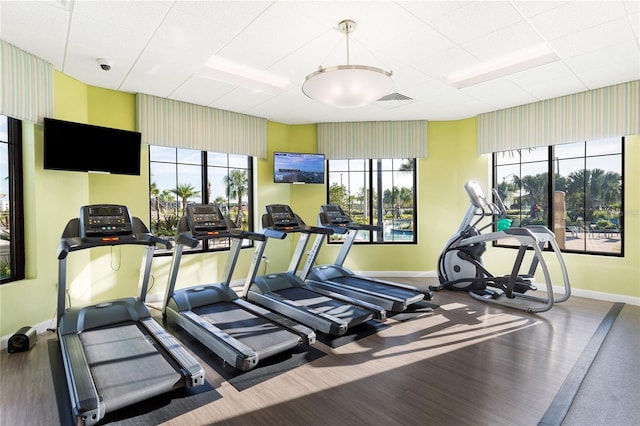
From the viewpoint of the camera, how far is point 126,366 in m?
2.65

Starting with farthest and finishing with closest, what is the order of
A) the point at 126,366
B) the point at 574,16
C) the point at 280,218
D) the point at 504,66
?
the point at 280,218 < the point at 504,66 < the point at 574,16 < the point at 126,366

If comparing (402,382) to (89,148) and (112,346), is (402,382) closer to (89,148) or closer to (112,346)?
(112,346)

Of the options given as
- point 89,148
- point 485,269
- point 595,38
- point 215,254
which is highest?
point 595,38

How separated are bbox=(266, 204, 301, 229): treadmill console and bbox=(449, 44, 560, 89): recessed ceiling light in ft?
9.63

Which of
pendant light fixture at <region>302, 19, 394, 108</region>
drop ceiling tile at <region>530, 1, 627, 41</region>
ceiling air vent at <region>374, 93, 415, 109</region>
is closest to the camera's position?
pendant light fixture at <region>302, 19, 394, 108</region>

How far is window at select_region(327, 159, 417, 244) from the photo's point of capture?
692 centimetres

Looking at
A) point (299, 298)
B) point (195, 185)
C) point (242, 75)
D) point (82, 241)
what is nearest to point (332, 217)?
point (299, 298)

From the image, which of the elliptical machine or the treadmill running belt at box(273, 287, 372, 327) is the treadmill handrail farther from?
the elliptical machine

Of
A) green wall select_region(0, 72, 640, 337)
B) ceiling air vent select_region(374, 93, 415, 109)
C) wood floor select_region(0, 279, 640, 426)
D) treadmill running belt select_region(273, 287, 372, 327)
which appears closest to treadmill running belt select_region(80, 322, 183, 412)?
wood floor select_region(0, 279, 640, 426)

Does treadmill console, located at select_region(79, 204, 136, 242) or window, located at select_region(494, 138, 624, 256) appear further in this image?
window, located at select_region(494, 138, 624, 256)

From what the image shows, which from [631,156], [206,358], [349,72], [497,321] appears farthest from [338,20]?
[631,156]

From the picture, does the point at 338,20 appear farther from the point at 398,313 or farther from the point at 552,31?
the point at 398,313

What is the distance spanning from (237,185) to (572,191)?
568 cm

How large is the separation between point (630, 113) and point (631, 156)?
1.99 ft
